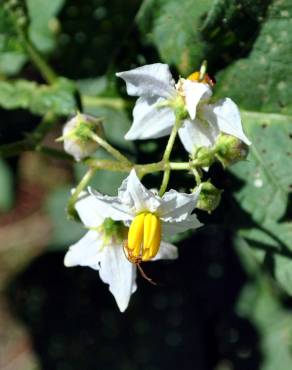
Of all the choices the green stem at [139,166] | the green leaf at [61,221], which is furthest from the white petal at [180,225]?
the green leaf at [61,221]

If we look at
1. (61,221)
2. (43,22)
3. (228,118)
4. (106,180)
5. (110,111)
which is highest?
(228,118)

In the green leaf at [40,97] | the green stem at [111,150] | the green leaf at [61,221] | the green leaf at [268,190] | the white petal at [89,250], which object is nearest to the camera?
the green stem at [111,150]

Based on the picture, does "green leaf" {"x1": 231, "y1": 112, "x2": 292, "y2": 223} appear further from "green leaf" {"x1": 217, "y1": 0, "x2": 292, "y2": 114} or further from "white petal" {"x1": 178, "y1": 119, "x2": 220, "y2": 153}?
"white petal" {"x1": 178, "y1": 119, "x2": 220, "y2": 153}

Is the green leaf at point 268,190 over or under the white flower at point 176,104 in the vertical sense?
under

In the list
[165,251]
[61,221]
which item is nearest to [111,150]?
[165,251]

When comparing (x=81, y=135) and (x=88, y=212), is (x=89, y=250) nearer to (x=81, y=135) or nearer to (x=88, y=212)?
(x=88, y=212)

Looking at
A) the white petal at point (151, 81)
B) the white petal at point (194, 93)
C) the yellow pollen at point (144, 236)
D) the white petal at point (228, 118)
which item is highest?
the white petal at point (151, 81)

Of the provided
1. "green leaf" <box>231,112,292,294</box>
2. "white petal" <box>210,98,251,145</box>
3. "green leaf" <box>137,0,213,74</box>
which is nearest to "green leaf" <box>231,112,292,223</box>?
"green leaf" <box>231,112,292,294</box>

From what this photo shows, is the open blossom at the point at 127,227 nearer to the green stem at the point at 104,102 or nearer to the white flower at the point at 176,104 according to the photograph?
the white flower at the point at 176,104
